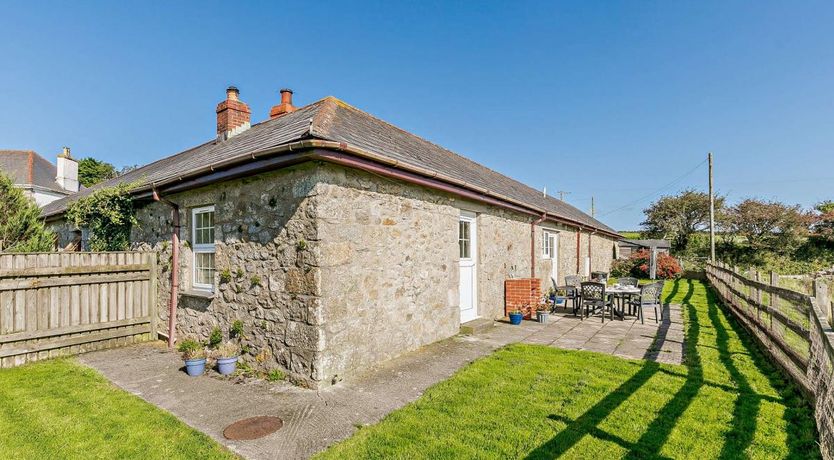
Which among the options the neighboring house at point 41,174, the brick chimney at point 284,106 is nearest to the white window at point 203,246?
the brick chimney at point 284,106

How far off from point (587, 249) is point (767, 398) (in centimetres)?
1498

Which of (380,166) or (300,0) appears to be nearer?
(380,166)

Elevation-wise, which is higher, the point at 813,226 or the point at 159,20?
the point at 159,20

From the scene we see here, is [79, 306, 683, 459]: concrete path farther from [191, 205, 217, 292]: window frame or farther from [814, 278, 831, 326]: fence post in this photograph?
[814, 278, 831, 326]: fence post

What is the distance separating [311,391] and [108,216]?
7.56 metres

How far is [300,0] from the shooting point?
10203 millimetres

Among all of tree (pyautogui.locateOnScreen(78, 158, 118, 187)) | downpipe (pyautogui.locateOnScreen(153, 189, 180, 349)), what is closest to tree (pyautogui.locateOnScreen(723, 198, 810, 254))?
downpipe (pyautogui.locateOnScreen(153, 189, 180, 349))

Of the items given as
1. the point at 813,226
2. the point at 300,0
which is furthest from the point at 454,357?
the point at 813,226

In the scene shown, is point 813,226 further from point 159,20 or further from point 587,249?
point 159,20

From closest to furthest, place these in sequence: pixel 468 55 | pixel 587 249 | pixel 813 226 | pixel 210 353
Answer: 1. pixel 210 353
2. pixel 468 55
3. pixel 587 249
4. pixel 813 226

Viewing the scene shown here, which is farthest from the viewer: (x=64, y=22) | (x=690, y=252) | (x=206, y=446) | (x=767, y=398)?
(x=690, y=252)

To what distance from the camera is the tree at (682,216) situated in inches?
1364

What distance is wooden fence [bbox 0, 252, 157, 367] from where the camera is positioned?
6297mm

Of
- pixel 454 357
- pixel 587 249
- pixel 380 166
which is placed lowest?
pixel 454 357
